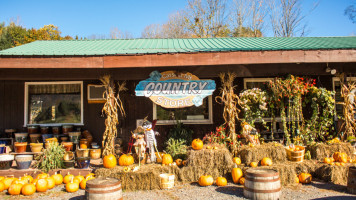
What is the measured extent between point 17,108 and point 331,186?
9.01 meters

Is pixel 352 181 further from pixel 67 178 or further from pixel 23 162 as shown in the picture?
pixel 23 162

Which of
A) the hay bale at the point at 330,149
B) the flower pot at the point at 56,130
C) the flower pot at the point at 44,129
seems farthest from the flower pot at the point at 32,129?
the hay bale at the point at 330,149

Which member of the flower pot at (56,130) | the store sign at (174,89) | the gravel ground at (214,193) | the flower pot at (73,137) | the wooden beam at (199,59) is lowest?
the gravel ground at (214,193)

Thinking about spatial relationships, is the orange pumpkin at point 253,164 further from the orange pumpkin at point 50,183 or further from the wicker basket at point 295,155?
the orange pumpkin at point 50,183

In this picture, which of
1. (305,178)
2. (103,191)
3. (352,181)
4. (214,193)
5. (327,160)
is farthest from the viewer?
(327,160)

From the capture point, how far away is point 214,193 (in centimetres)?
568

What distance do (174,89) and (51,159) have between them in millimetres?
3358

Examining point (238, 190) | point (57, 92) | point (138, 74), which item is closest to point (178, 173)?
point (238, 190)

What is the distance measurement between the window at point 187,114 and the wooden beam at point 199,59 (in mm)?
2629

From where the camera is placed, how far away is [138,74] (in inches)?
290

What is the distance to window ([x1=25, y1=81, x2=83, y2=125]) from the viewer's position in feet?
30.0

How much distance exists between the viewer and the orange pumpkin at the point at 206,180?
6.12 meters

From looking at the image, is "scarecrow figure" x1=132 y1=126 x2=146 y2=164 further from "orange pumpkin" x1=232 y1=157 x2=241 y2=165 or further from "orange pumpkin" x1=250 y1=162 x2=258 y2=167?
"orange pumpkin" x1=250 y1=162 x2=258 y2=167

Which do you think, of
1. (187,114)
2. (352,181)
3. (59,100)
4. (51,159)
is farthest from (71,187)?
(352,181)
